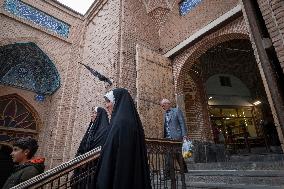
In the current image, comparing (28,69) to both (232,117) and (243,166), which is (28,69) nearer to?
(243,166)

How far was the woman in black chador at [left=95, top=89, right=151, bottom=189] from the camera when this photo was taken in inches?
72.3

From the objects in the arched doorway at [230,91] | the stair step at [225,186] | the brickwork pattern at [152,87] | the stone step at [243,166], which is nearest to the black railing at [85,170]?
the stair step at [225,186]

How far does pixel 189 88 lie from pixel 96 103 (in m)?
4.15

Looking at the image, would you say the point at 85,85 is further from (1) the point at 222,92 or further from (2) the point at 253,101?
(2) the point at 253,101

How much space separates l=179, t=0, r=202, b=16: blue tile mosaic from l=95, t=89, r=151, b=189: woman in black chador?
261 inches

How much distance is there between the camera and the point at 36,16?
920 cm

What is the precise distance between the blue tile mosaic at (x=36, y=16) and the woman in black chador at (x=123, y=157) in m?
8.50

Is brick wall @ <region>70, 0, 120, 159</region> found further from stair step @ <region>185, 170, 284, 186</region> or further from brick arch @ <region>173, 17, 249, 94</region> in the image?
stair step @ <region>185, 170, 284, 186</region>

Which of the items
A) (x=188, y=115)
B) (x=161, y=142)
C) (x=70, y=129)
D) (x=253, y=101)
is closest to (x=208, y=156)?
(x=188, y=115)

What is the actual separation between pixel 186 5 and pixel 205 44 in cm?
189

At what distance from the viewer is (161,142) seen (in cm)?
353

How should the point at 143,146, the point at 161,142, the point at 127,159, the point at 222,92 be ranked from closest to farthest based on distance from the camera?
the point at 127,159 < the point at 143,146 < the point at 161,142 < the point at 222,92

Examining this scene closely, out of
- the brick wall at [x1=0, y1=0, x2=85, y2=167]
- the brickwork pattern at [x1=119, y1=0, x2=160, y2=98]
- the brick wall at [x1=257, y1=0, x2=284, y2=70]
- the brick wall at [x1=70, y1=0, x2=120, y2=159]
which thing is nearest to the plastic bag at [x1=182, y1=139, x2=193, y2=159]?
the brick wall at [x1=257, y1=0, x2=284, y2=70]

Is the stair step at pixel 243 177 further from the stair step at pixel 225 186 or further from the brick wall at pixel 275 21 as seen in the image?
the brick wall at pixel 275 21
